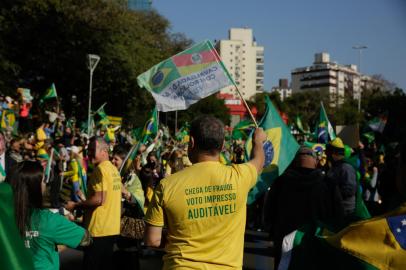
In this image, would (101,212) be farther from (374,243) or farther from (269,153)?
(374,243)

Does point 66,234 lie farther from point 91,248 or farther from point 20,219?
point 91,248

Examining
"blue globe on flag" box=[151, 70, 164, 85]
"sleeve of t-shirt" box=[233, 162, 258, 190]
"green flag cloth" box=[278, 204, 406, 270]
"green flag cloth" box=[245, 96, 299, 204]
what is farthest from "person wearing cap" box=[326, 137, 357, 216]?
"green flag cloth" box=[278, 204, 406, 270]

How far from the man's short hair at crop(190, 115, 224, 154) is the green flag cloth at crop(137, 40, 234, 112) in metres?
2.62


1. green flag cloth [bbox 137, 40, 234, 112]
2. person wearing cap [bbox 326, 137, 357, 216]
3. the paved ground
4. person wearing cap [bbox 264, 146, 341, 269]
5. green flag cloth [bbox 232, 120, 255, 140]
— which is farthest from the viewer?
green flag cloth [bbox 232, 120, 255, 140]

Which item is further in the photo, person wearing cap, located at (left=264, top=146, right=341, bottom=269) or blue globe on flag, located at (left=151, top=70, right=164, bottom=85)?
blue globe on flag, located at (left=151, top=70, right=164, bottom=85)

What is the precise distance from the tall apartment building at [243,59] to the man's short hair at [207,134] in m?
176

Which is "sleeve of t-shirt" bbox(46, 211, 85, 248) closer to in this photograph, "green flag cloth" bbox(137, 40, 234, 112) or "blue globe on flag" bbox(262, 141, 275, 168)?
"green flag cloth" bbox(137, 40, 234, 112)

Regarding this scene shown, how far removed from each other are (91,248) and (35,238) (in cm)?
179

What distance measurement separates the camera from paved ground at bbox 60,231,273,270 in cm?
830

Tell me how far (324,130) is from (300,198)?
32.0 feet

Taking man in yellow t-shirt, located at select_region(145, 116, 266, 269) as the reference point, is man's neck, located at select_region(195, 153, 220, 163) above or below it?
above

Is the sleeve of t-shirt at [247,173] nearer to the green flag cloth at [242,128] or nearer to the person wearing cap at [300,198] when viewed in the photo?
the person wearing cap at [300,198]

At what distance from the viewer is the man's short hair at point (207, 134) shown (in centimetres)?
331

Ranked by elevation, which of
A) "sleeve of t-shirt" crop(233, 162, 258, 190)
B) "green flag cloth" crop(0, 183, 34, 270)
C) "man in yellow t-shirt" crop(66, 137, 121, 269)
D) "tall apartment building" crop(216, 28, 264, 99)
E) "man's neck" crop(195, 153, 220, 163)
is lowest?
"man in yellow t-shirt" crop(66, 137, 121, 269)
